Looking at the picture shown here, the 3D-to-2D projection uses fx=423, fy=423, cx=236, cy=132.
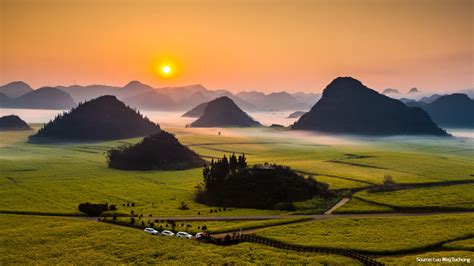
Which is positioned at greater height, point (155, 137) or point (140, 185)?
point (155, 137)

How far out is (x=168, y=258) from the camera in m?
61.4

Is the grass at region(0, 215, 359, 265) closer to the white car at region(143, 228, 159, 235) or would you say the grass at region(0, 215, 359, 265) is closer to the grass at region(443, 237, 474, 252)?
the white car at region(143, 228, 159, 235)

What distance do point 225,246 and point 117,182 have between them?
253 ft

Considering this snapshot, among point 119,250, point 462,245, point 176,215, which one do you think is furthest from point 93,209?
point 462,245

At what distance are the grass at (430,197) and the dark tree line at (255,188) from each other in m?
13.9

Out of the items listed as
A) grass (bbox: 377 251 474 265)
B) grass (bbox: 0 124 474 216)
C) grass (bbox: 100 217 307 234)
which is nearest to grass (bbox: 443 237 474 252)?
grass (bbox: 377 251 474 265)

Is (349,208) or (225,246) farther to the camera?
(349,208)

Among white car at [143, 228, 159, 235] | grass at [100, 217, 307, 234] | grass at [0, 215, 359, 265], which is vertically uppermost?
grass at [100, 217, 307, 234]

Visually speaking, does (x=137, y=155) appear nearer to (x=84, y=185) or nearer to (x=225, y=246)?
(x=84, y=185)

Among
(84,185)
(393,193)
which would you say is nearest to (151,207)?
(84,185)

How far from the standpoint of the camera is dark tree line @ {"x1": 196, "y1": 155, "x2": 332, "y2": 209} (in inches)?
3994

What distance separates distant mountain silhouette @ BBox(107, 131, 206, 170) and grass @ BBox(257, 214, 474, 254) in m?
103

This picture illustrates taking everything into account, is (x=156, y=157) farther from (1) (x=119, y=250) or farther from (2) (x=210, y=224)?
(1) (x=119, y=250)

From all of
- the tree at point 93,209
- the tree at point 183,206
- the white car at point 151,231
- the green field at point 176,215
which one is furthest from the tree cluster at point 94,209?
the white car at point 151,231
